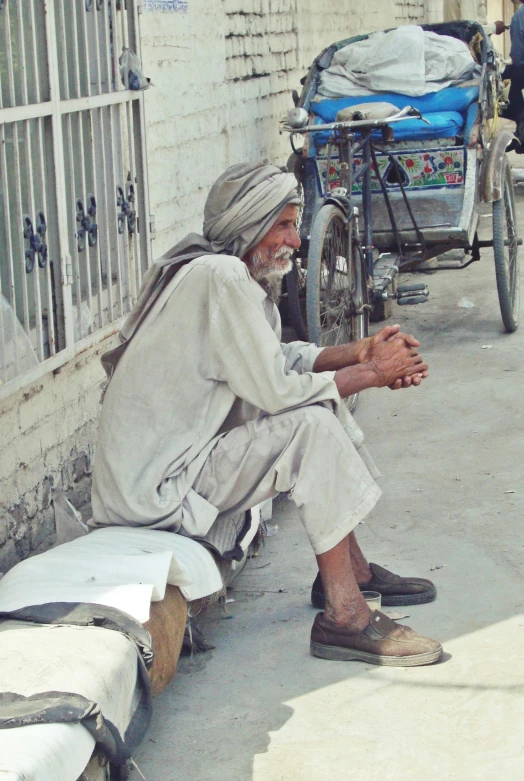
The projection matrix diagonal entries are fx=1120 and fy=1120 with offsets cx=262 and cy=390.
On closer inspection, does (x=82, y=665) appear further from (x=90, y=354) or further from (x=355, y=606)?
(x=90, y=354)

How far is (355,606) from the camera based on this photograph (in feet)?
10.9

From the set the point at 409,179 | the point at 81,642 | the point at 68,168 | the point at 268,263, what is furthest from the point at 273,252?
the point at 409,179

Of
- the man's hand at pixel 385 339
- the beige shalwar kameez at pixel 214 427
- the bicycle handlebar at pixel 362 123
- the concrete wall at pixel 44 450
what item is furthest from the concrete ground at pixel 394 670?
the bicycle handlebar at pixel 362 123

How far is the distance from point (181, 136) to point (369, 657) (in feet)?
10.5

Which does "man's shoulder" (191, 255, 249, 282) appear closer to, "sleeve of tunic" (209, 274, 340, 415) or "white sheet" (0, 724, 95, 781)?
"sleeve of tunic" (209, 274, 340, 415)

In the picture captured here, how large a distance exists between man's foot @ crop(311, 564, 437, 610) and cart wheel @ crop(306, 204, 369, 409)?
5.64ft

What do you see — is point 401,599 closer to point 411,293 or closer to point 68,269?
point 68,269

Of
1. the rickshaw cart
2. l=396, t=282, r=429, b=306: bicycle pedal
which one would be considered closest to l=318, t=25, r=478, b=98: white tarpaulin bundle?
the rickshaw cart

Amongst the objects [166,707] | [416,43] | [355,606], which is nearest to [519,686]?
[355,606]

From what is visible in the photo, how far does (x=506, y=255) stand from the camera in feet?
21.7

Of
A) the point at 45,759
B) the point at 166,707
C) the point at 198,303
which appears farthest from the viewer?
the point at 198,303

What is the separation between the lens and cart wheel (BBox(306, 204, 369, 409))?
203 inches

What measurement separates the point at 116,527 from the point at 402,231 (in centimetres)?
365

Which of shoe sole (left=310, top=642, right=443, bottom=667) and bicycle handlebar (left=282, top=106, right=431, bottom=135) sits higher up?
bicycle handlebar (left=282, top=106, right=431, bottom=135)
